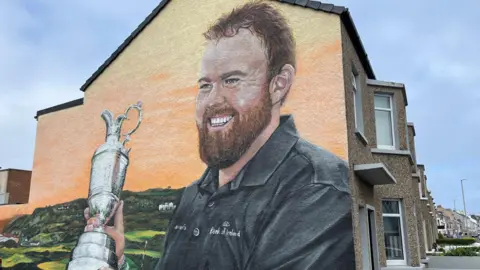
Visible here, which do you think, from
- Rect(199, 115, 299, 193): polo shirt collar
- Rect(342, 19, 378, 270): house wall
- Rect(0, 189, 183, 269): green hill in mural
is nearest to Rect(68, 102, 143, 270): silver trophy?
Rect(0, 189, 183, 269): green hill in mural

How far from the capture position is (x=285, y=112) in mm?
10352

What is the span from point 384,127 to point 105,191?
337 inches

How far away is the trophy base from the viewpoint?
1176 cm

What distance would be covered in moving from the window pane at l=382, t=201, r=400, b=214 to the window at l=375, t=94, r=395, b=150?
1646mm

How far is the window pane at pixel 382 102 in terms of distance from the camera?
1294cm

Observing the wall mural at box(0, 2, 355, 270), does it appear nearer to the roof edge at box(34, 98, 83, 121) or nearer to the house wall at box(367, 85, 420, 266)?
the roof edge at box(34, 98, 83, 121)

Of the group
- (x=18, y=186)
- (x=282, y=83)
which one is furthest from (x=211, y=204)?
(x=18, y=186)

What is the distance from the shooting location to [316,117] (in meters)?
9.98

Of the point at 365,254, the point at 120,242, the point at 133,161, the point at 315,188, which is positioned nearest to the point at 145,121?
the point at 133,161

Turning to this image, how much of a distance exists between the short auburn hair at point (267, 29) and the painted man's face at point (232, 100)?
172 millimetres

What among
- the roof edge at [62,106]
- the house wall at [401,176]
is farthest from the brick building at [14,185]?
the house wall at [401,176]

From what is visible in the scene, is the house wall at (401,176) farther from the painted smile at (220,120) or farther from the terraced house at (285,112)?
the painted smile at (220,120)

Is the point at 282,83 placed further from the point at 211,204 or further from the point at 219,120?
the point at 211,204

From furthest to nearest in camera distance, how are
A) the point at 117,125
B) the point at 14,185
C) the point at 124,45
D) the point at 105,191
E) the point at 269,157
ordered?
1. the point at 14,185
2. the point at 124,45
3. the point at 117,125
4. the point at 105,191
5. the point at 269,157
